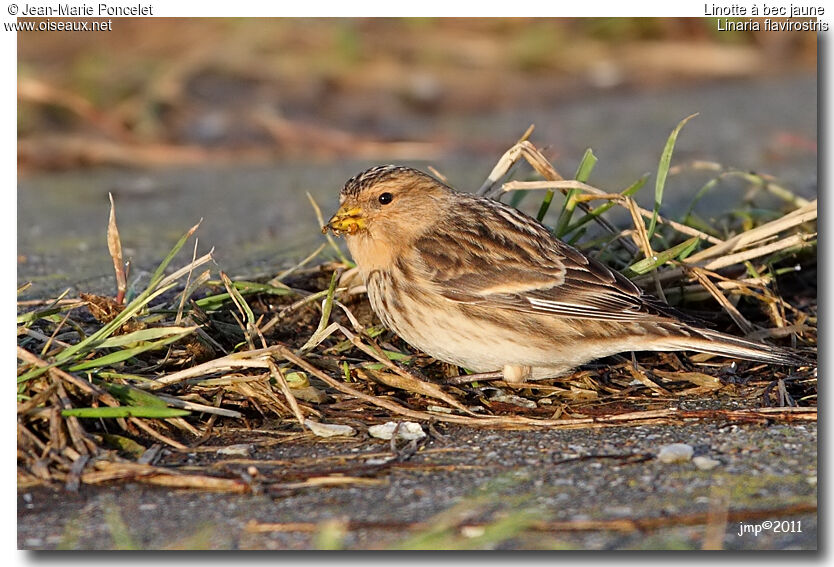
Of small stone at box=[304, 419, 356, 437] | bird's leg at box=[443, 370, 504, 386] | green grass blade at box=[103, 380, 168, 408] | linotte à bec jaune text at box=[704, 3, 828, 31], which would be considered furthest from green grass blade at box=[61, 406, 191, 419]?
linotte à bec jaune text at box=[704, 3, 828, 31]

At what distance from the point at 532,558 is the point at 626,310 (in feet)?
5.25

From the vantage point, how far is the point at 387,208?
4797 millimetres

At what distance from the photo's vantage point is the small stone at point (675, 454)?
368 centimetres

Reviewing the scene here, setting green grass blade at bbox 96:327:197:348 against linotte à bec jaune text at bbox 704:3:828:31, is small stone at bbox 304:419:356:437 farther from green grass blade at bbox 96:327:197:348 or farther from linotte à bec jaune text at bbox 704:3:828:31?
linotte à bec jaune text at bbox 704:3:828:31

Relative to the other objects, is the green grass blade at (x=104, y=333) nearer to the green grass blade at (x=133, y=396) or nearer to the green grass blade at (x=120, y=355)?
the green grass blade at (x=120, y=355)

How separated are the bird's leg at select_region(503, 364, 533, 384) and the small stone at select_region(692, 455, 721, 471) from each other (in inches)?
38.4

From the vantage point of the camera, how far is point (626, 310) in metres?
4.37

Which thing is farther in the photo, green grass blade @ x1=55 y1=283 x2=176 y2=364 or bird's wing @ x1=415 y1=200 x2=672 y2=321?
bird's wing @ x1=415 y1=200 x2=672 y2=321

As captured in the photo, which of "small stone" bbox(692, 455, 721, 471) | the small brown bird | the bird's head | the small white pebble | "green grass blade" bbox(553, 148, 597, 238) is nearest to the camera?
the small white pebble

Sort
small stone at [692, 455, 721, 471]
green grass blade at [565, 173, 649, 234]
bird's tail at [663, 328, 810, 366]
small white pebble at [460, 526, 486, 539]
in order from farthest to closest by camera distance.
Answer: green grass blade at [565, 173, 649, 234] → bird's tail at [663, 328, 810, 366] → small stone at [692, 455, 721, 471] → small white pebble at [460, 526, 486, 539]

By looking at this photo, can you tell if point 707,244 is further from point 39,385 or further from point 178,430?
point 39,385

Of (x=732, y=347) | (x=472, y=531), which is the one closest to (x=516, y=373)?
(x=732, y=347)

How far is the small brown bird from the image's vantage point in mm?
4363

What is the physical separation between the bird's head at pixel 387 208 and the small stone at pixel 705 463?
1.65 metres
